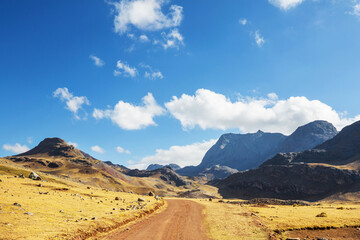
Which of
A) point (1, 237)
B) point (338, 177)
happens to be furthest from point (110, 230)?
point (338, 177)

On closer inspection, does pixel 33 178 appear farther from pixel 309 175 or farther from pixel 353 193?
pixel 309 175

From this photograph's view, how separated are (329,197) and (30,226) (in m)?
198

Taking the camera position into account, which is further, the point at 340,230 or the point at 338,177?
the point at 338,177

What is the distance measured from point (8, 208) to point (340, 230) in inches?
1783

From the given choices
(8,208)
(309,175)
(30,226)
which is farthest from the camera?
(309,175)

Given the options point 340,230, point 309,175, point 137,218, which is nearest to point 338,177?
Answer: point 309,175

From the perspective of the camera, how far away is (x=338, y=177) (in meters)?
183

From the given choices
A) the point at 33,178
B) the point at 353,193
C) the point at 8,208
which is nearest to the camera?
the point at 8,208

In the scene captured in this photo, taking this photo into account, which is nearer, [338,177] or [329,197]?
[329,197]

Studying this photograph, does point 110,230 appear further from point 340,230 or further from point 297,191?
point 297,191

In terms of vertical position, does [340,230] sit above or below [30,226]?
below

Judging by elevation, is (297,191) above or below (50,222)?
below

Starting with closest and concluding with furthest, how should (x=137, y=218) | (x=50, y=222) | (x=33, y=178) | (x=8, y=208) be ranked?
(x=50, y=222)
(x=8, y=208)
(x=137, y=218)
(x=33, y=178)

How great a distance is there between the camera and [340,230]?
32.1m
